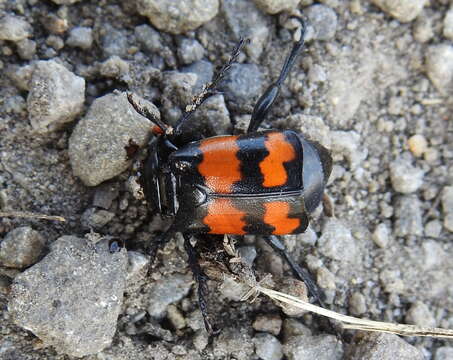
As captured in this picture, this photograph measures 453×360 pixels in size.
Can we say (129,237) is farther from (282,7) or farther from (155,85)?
(282,7)

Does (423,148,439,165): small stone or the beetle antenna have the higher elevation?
the beetle antenna

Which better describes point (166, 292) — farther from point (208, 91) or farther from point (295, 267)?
point (208, 91)

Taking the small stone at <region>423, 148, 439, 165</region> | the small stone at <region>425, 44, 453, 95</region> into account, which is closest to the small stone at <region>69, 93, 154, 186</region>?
the small stone at <region>423, 148, 439, 165</region>

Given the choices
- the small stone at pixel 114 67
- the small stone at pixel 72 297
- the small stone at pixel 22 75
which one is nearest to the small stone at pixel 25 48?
the small stone at pixel 22 75


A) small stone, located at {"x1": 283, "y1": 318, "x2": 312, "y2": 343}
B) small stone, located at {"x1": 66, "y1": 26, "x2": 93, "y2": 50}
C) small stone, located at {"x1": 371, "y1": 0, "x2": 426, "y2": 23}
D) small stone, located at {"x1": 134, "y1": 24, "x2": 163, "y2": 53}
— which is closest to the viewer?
small stone, located at {"x1": 283, "y1": 318, "x2": 312, "y2": 343}

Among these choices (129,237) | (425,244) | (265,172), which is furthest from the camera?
(425,244)

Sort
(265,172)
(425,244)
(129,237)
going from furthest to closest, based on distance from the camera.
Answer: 1. (425,244)
2. (129,237)
3. (265,172)

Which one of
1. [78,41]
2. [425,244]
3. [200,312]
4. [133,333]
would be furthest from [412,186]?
[78,41]

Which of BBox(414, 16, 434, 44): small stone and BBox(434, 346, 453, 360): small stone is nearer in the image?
BBox(434, 346, 453, 360): small stone

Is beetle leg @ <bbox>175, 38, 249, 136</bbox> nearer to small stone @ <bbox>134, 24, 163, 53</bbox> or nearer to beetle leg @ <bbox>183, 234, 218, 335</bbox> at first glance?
small stone @ <bbox>134, 24, 163, 53</bbox>
